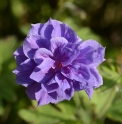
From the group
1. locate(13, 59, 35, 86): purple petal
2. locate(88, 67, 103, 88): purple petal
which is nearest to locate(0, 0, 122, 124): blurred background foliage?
locate(88, 67, 103, 88): purple petal

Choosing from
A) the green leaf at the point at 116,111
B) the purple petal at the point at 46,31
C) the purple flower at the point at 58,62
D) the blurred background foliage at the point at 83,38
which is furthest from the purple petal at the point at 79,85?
the green leaf at the point at 116,111

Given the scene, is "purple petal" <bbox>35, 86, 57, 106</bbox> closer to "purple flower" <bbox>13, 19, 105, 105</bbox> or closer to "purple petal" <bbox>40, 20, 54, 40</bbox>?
"purple flower" <bbox>13, 19, 105, 105</bbox>

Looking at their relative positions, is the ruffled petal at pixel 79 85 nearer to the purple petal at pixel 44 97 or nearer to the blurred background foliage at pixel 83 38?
the purple petal at pixel 44 97

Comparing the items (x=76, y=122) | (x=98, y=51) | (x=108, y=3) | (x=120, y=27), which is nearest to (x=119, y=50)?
(x=120, y=27)

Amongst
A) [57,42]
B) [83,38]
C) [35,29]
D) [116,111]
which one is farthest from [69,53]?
[83,38]

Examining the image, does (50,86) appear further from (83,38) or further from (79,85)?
(83,38)
